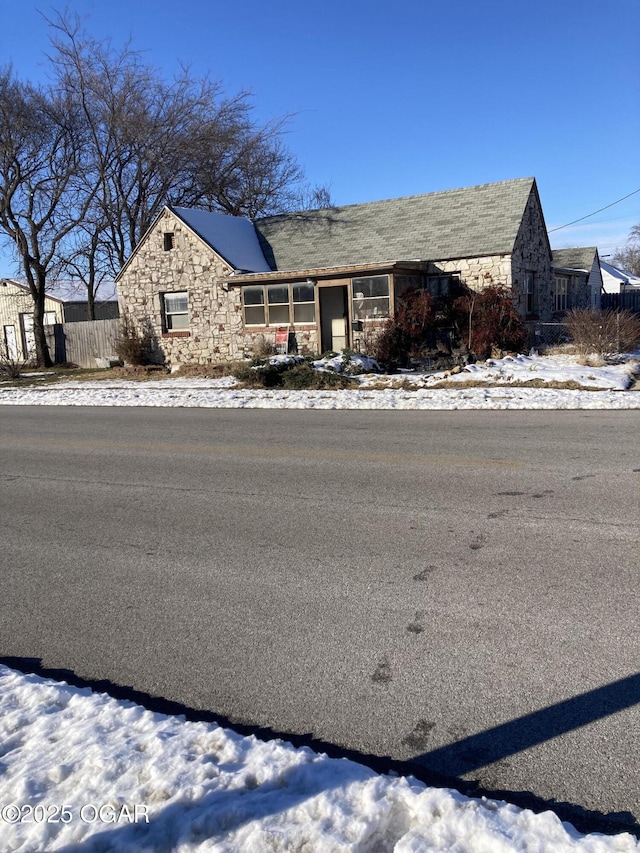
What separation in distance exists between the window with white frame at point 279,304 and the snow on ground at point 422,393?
4.32 metres

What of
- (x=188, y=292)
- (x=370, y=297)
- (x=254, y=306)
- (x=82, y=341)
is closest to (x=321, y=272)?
(x=370, y=297)

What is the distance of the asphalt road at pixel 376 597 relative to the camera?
3.35 meters

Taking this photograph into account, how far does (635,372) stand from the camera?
17875mm

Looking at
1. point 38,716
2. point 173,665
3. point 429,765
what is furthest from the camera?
point 173,665

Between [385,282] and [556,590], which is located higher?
[385,282]

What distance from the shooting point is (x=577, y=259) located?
33625 mm

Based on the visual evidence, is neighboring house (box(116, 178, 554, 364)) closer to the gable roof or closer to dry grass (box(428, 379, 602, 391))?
the gable roof

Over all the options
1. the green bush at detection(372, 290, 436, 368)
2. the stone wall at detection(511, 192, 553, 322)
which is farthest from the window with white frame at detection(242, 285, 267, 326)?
the stone wall at detection(511, 192, 553, 322)

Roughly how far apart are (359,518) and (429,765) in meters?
3.47

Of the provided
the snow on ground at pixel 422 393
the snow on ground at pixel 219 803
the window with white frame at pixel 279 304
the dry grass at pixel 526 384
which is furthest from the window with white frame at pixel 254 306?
the snow on ground at pixel 219 803

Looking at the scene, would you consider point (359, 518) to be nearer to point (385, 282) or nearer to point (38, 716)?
point (38, 716)

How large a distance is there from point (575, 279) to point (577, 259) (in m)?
3.08

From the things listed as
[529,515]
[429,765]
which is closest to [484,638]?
[429,765]

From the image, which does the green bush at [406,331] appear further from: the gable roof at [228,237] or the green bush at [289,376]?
the gable roof at [228,237]
